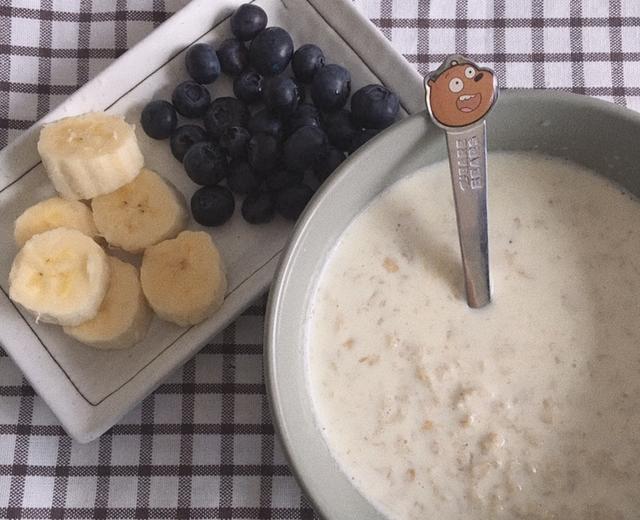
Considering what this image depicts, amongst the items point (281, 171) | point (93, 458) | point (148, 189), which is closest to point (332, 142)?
point (281, 171)

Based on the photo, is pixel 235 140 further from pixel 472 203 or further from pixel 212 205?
pixel 472 203

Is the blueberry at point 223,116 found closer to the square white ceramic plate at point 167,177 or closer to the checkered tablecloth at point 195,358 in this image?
the square white ceramic plate at point 167,177

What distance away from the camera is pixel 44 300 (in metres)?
1.35

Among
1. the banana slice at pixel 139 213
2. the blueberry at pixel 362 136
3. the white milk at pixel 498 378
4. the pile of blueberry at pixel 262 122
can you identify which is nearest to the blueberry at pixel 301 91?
the pile of blueberry at pixel 262 122

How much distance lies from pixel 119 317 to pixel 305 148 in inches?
13.4

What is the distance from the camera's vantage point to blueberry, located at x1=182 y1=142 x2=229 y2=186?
1397 mm

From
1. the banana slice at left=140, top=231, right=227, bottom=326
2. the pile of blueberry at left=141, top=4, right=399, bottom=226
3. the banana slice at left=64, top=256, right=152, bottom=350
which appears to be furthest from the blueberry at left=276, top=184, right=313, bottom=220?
the banana slice at left=64, top=256, right=152, bottom=350

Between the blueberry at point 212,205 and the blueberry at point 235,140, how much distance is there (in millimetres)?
56

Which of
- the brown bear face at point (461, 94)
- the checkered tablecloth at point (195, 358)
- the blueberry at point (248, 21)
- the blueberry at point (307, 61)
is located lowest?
the checkered tablecloth at point (195, 358)

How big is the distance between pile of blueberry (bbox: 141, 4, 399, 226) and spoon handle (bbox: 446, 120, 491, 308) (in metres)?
0.26

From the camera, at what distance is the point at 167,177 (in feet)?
4.80

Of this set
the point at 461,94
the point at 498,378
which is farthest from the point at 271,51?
the point at 498,378

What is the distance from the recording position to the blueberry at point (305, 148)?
1370 mm

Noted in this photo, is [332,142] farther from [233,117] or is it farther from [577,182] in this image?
[577,182]
